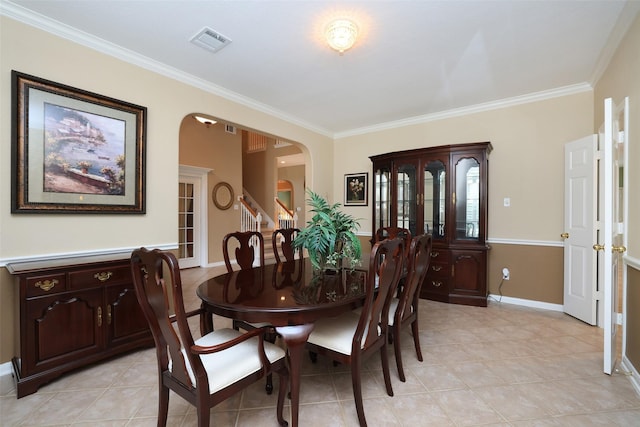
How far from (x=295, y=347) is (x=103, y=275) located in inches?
67.5

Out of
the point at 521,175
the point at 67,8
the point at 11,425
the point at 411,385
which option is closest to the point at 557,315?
the point at 521,175

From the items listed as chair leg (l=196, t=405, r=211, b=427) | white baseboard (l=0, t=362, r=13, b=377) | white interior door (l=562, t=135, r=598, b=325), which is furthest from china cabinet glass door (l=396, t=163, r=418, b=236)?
white baseboard (l=0, t=362, r=13, b=377)

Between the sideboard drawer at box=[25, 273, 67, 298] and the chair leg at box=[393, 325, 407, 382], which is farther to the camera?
the chair leg at box=[393, 325, 407, 382]

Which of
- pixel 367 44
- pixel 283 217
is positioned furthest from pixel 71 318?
pixel 283 217

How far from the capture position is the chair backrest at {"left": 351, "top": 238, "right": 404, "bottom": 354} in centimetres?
141

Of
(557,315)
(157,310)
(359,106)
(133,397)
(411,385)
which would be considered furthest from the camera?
(359,106)

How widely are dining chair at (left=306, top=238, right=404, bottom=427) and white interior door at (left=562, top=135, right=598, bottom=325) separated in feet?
8.55

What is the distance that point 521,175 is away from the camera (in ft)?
11.6

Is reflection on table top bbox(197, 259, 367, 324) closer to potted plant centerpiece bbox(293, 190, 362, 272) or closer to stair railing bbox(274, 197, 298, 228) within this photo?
potted plant centerpiece bbox(293, 190, 362, 272)

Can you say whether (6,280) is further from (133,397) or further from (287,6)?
(287,6)

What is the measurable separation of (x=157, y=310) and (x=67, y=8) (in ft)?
7.63

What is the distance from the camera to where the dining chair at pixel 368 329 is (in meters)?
1.45

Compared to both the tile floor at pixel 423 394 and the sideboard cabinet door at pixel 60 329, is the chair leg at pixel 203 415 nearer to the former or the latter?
the tile floor at pixel 423 394

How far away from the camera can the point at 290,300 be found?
1.48 metres
